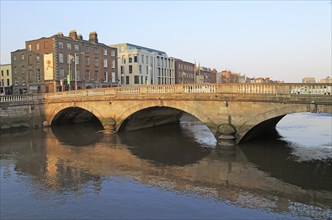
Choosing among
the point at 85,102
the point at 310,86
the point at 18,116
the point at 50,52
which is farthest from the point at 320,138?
the point at 50,52

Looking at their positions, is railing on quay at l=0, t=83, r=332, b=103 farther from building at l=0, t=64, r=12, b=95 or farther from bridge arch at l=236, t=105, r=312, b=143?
building at l=0, t=64, r=12, b=95

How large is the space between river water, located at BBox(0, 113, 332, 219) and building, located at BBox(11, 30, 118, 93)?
2836 centimetres

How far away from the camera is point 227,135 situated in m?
20.2

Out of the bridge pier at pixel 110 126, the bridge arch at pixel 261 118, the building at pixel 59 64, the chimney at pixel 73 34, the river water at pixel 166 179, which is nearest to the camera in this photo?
the river water at pixel 166 179

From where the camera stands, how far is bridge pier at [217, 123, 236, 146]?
65.9ft

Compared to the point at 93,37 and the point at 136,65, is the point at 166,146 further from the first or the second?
the point at 136,65

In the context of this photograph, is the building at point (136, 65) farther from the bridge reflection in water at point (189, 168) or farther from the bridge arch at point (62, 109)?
the bridge reflection in water at point (189, 168)

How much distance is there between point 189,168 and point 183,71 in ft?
270

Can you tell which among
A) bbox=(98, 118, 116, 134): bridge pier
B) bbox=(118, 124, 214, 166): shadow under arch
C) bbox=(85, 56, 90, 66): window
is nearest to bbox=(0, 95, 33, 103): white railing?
bbox=(98, 118, 116, 134): bridge pier

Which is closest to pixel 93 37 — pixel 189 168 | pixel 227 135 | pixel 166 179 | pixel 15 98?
pixel 15 98

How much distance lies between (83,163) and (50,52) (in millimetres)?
38269

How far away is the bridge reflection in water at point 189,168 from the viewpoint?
1179cm

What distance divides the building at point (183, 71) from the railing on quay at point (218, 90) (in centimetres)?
6351

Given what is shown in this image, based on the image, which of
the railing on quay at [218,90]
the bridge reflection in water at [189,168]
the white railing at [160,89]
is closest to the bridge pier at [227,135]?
the bridge reflection in water at [189,168]
